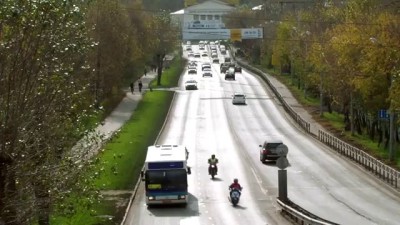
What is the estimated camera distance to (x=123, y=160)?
163 feet

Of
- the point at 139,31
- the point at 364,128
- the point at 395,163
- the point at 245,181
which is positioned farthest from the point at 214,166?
the point at 139,31

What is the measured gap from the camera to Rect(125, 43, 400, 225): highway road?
1415 inches

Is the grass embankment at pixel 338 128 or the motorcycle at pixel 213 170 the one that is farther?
the grass embankment at pixel 338 128

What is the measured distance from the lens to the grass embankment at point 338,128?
179 ft

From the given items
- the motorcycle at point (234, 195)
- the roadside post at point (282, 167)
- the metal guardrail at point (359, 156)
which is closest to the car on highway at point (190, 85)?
the metal guardrail at point (359, 156)

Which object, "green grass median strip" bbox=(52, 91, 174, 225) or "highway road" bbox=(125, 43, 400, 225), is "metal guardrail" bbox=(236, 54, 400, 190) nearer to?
"highway road" bbox=(125, 43, 400, 225)

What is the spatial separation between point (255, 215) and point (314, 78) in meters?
39.8

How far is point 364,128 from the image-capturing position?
71438mm

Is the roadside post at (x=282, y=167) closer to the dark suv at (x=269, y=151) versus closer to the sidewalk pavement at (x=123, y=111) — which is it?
the dark suv at (x=269, y=151)

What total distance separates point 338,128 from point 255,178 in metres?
23.1

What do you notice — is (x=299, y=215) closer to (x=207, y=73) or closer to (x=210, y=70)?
(x=207, y=73)

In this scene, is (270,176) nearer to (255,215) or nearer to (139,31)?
(255,215)

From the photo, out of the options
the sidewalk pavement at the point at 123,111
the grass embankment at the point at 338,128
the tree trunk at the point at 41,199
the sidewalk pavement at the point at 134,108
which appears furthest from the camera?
the sidewalk pavement at the point at 134,108

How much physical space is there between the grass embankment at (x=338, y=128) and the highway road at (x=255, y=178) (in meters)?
2.10
